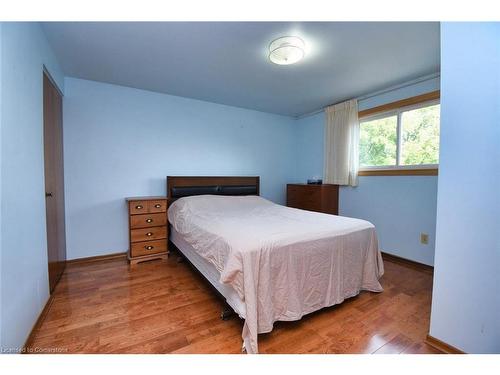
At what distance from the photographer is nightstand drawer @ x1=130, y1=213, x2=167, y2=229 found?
2.68m

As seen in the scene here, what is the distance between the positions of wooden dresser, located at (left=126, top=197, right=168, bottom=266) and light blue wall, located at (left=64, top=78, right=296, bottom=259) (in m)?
0.40

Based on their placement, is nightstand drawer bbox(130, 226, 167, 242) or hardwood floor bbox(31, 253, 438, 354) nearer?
hardwood floor bbox(31, 253, 438, 354)

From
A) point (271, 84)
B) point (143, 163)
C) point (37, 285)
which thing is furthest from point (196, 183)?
point (37, 285)

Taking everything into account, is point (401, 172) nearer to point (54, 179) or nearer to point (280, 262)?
point (280, 262)

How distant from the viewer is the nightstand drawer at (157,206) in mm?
2778

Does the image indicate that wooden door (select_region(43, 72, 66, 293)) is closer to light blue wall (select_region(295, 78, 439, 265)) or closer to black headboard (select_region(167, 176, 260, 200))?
black headboard (select_region(167, 176, 260, 200))

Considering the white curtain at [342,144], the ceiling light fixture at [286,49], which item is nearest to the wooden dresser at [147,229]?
the ceiling light fixture at [286,49]

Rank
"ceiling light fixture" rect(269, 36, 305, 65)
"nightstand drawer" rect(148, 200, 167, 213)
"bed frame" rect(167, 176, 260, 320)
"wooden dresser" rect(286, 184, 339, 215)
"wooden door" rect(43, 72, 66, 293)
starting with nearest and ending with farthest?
"ceiling light fixture" rect(269, 36, 305, 65) < "wooden door" rect(43, 72, 66, 293) < "nightstand drawer" rect(148, 200, 167, 213) < "bed frame" rect(167, 176, 260, 320) < "wooden dresser" rect(286, 184, 339, 215)

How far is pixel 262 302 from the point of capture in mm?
1417

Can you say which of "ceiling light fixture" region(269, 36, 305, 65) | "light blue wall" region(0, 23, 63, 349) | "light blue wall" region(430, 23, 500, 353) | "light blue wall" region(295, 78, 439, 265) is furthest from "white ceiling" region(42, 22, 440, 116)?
A: "light blue wall" region(430, 23, 500, 353)

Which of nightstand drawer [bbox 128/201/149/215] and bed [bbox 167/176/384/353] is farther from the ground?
nightstand drawer [bbox 128/201/149/215]

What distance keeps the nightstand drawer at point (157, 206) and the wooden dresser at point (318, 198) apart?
2.23 m

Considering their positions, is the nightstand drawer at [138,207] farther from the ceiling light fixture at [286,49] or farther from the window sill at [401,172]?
the window sill at [401,172]

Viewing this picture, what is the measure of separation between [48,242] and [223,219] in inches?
61.4
